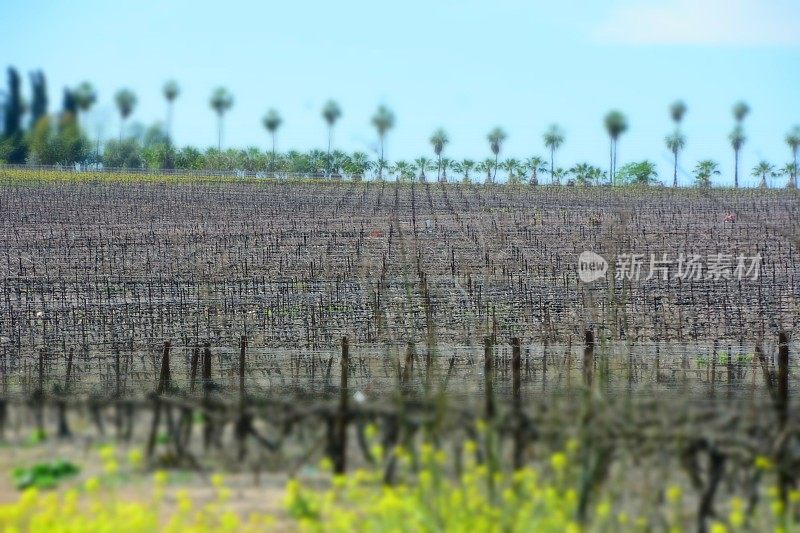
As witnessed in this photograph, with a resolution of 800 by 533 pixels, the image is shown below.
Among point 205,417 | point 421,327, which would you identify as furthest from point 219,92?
point 205,417

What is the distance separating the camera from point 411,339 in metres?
19.3

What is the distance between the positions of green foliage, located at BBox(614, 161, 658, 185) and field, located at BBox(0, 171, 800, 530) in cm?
83

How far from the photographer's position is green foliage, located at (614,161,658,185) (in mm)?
41094

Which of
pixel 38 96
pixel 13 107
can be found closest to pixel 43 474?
pixel 13 107

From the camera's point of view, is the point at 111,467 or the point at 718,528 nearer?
the point at 718,528

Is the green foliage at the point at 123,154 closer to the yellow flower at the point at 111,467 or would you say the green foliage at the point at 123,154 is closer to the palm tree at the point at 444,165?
the palm tree at the point at 444,165

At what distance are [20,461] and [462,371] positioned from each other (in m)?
12.6


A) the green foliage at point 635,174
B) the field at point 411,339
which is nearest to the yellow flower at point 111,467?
the field at point 411,339

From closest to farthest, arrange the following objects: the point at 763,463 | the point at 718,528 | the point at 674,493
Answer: the point at 718,528 < the point at 674,493 < the point at 763,463

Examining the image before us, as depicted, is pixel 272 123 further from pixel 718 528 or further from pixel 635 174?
pixel 718 528

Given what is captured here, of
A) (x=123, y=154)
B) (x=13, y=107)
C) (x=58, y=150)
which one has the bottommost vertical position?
(x=13, y=107)

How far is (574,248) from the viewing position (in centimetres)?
3138

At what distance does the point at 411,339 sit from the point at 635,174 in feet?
92.1

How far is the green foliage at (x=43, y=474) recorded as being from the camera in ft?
18.3
